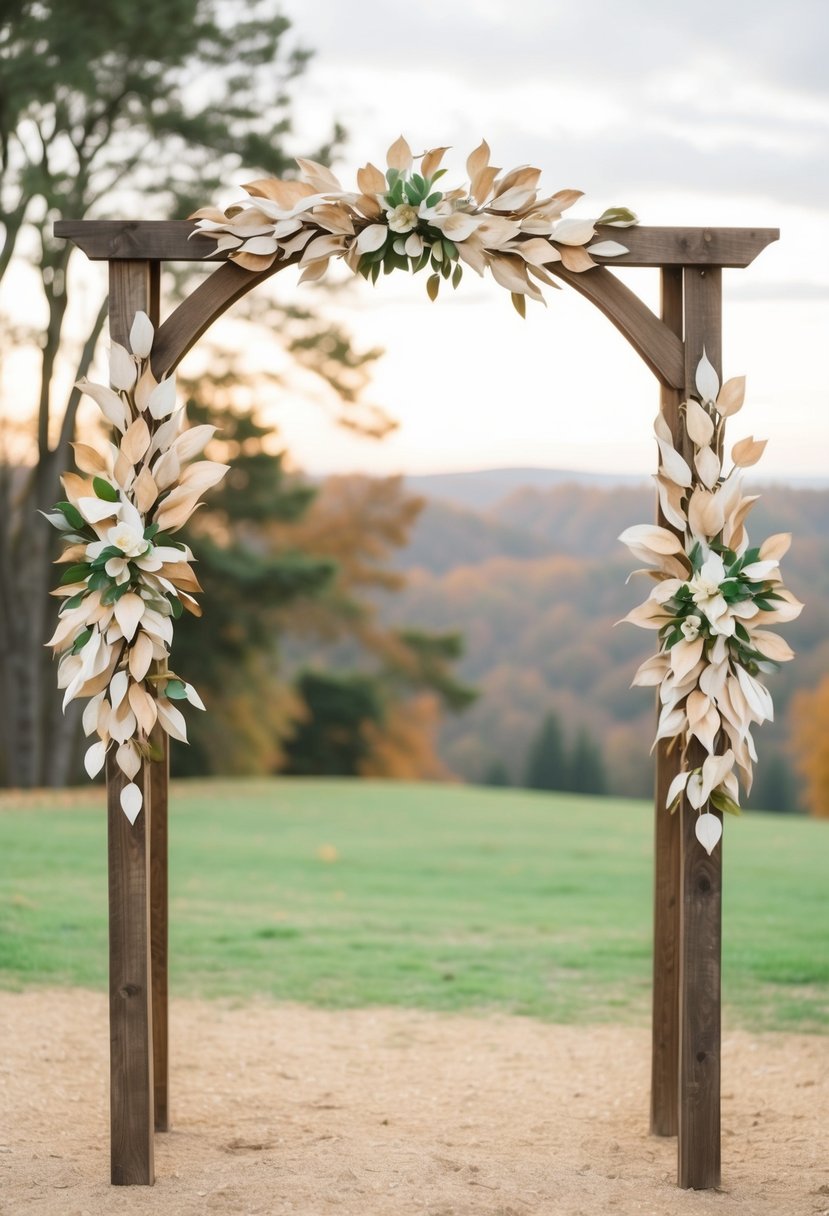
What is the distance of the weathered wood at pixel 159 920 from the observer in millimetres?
3184

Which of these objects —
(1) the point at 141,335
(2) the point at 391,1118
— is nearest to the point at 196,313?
(1) the point at 141,335

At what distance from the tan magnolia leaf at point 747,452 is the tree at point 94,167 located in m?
9.29

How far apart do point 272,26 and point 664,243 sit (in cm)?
1050

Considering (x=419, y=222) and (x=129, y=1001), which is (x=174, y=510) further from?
(x=129, y=1001)

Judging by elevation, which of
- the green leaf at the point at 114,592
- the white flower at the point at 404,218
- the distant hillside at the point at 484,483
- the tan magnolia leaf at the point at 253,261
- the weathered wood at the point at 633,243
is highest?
the distant hillside at the point at 484,483

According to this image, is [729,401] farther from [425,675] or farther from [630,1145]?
[425,675]

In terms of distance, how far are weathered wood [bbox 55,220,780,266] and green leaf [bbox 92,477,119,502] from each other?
0.57m

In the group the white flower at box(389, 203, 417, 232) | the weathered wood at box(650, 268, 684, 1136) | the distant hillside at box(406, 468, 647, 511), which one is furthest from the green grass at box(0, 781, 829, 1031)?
the distant hillside at box(406, 468, 647, 511)

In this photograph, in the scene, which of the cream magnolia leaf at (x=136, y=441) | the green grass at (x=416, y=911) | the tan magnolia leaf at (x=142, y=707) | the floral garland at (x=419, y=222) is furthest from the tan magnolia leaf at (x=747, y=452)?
the green grass at (x=416, y=911)

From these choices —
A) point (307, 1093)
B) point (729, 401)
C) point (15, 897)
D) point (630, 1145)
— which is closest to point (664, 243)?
point (729, 401)

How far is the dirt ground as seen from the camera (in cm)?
286

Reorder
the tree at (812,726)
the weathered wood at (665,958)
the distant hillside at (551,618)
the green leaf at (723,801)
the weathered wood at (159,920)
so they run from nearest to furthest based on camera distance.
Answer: the green leaf at (723,801) < the weathered wood at (159,920) < the weathered wood at (665,958) < the tree at (812,726) < the distant hillside at (551,618)

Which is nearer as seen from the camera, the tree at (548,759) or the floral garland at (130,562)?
the floral garland at (130,562)

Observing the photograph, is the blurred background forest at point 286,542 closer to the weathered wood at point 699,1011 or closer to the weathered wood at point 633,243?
the weathered wood at point 633,243
